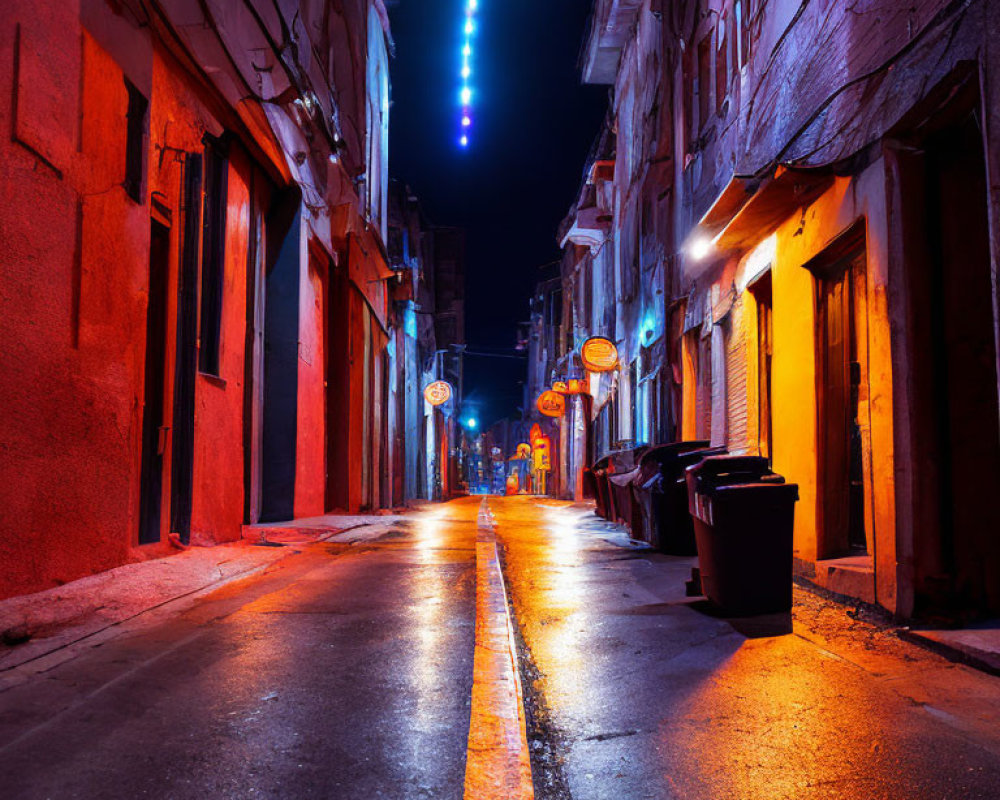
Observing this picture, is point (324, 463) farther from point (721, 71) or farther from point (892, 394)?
point (892, 394)

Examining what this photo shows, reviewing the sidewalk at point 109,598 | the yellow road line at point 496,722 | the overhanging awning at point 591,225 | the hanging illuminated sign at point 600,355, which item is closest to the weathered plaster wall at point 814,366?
the yellow road line at point 496,722

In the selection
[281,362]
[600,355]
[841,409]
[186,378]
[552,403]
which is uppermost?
[600,355]

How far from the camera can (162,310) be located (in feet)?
24.7

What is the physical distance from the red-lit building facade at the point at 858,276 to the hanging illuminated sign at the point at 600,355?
695 centimetres

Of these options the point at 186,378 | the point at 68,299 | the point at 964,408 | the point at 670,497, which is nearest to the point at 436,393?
the point at 670,497

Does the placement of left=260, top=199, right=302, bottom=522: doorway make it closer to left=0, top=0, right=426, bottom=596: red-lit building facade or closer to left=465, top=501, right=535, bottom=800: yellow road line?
left=0, top=0, right=426, bottom=596: red-lit building facade

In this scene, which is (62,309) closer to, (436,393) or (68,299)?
(68,299)

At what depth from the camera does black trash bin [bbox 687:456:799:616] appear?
208 inches

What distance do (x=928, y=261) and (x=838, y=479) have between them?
2662mm

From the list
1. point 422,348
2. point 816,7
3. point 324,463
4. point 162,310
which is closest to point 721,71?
point 816,7

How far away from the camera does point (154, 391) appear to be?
7.41m

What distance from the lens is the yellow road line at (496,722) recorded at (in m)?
2.45

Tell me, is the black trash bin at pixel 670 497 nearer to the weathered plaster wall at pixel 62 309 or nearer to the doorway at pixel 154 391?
the doorway at pixel 154 391

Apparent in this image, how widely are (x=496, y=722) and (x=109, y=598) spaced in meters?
3.28
